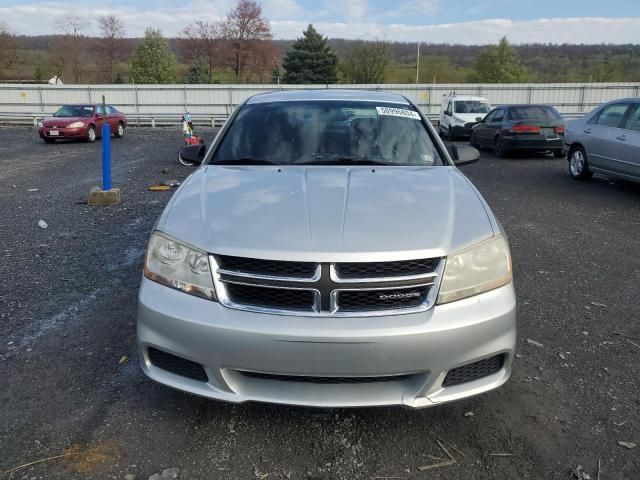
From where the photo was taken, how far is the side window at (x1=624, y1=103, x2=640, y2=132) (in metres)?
8.40

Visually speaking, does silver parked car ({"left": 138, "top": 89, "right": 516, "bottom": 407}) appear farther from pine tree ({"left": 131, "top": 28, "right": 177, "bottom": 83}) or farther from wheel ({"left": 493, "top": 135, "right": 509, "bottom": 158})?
pine tree ({"left": 131, "top": 28, "right": 177, "bottom": 83})

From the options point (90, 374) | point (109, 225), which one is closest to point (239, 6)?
point (109, 225)

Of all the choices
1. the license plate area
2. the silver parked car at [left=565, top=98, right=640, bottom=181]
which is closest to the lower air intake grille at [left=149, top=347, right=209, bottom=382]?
the silver parked car at [left=565, top=98, right=640, bottom=181]

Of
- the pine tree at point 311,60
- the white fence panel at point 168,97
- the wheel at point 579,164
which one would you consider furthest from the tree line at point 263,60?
the wheel at point 579,164

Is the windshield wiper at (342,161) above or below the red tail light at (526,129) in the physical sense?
above

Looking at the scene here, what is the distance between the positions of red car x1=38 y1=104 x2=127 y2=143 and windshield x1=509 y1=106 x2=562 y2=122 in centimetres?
1341

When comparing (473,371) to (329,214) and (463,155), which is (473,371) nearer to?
(329,214)

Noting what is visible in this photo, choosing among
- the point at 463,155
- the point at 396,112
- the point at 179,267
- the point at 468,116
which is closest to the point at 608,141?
the point at 463,155

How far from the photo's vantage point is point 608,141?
8953 mm

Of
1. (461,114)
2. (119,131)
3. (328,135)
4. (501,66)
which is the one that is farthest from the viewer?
(501,66)

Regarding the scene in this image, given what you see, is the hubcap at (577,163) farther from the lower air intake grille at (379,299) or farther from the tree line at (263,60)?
the tree line at (263,60)

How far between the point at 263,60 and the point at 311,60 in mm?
12362

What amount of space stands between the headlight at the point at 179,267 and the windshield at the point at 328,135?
3.97ft

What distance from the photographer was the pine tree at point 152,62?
58219 mm
